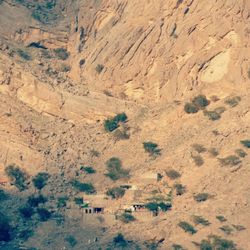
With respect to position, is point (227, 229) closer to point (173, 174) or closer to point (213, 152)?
point (173, 174)

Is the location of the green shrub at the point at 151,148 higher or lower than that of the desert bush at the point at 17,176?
higher

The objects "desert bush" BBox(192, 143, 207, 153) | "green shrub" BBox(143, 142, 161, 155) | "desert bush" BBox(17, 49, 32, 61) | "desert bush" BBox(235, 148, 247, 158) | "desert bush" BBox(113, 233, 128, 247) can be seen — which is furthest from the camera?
"desert bush" BBox(17, 49, 32, 61)

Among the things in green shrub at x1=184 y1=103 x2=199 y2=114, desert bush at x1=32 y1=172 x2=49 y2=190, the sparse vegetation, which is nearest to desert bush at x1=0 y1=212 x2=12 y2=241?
desert bush at x1=32 y1=172 x2=49 y2=190

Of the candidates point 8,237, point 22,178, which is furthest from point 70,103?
point 8,237

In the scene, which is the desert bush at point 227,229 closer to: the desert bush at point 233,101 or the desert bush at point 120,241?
the desert bush at point 120,241

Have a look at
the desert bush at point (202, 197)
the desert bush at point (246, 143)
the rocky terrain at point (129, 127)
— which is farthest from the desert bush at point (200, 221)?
the desert bush at point (246, 143)

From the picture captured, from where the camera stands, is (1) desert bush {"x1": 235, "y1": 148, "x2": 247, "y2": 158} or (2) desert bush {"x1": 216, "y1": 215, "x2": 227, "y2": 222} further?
(1) desert bush {"x1": 235, "y1": 148, "x2": 247, "y2": 158}

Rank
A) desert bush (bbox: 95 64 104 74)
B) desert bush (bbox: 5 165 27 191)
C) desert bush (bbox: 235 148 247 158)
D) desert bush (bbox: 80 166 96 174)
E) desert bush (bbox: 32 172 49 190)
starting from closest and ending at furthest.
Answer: desert bush (bbox: 235 148 247 158) < desert bush (bbox: 32 172 49 190) < desert bush (bbox: 5 165 27 191) < desert bush (bbox: 80 166 96 174) < desert bush (bbox: 95 64 104 74)

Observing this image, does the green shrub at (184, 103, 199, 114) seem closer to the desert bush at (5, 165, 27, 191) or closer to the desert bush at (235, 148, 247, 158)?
the desert bush at (235, 148, 247, 158)
